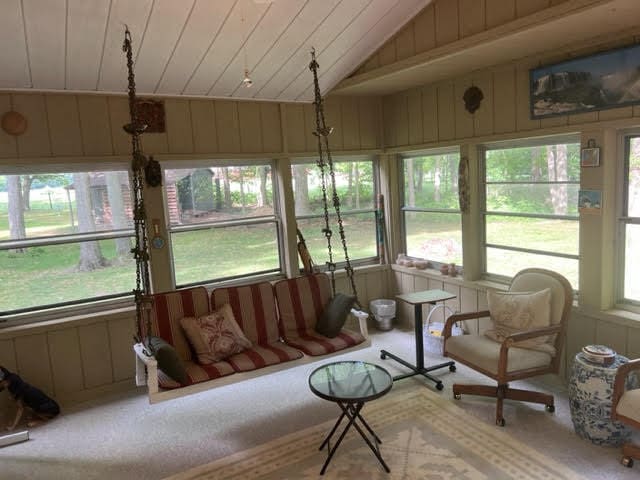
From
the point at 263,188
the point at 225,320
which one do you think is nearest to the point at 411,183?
the point at 263,188

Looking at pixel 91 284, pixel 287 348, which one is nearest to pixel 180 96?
pixel 91 284

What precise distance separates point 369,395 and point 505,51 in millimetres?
2658

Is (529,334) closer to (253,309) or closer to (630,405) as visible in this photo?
(630,405)

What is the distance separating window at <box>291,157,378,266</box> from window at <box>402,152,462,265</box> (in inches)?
16.5

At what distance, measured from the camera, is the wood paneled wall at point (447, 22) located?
309cm

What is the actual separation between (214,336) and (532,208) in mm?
2822

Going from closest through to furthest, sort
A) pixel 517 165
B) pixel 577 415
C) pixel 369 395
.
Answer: pixel 369 395, pixel 577 415, pixel 517 165

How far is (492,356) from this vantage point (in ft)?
11.1

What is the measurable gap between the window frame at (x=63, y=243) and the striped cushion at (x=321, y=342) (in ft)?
5.23

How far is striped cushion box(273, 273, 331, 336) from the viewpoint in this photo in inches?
158

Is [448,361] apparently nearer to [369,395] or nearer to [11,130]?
[369,395]

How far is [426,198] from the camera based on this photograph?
17.1 feet

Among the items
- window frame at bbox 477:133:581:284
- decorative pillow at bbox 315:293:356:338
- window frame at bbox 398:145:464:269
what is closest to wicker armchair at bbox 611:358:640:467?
window frame at bbox 477:133:581:284

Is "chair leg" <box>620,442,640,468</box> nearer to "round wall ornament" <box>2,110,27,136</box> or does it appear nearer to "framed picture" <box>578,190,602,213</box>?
"framed picture" <box>578,190,602,213</box>
